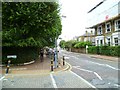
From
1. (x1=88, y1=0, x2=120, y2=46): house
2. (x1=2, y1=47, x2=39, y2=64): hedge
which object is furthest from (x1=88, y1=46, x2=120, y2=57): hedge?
(x1=2, y1=47, x2=39, y2=64): hedge

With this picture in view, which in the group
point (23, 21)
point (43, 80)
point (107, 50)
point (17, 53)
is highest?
point (23, 21)

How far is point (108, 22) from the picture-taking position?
4072 cm

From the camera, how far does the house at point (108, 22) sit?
122 ft

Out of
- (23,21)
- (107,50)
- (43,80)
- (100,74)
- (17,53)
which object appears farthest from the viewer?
(107,50)

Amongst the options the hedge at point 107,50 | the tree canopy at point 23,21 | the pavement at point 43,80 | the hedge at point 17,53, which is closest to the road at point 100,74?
the pavement at point 43,80

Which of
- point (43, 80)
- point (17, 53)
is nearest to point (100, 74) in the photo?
point (43, 80)

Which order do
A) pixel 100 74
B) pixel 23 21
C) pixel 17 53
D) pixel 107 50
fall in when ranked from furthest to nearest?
pixel 107 50
pixel 17 53
pixel 23 21
pixel 100 74

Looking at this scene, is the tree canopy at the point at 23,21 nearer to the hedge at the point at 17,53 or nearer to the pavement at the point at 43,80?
the hedge at the point at 17,53

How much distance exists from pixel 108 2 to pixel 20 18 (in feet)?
94.2

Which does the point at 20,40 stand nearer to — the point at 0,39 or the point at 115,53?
the point at 0,39

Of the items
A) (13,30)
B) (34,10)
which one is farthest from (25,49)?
(34,10)

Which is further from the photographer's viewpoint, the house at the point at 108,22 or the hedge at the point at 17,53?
the house at the point at 108,22

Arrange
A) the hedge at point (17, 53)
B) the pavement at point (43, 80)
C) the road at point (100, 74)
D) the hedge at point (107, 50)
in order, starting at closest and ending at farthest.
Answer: the pavement at point (43, 80)
the road at point (100, 74)
the hedge at point (17, 53)
the hedge at point (107, 50)

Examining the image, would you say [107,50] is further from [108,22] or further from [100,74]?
[100,74]
